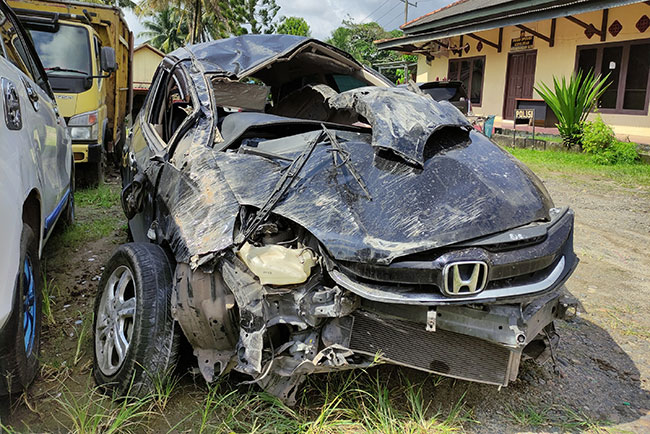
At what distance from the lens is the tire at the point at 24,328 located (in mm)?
2182

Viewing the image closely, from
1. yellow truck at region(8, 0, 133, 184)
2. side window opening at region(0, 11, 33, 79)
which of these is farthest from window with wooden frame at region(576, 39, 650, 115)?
side window opening at region(0, 11, 33, 79)

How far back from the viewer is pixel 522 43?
15.6 m

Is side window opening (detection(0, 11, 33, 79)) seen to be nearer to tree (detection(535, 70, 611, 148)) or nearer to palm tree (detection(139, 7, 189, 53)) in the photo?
tree (detection(535, 70, 611, 148))

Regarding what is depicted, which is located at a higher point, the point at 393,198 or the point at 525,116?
the point at 525,116

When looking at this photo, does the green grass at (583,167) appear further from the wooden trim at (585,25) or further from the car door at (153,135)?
the car door at (153,135)

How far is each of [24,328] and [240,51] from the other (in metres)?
2.18

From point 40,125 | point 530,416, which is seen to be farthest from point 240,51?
point 530,416

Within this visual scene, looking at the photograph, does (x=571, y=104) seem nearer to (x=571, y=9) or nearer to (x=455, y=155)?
(x=571, y=9)

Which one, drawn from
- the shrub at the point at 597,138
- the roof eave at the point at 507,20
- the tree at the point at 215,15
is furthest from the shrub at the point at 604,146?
the tree at the point at 215,15

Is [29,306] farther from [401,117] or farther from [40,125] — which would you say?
[401,117]

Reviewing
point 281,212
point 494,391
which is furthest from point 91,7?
point 494,391

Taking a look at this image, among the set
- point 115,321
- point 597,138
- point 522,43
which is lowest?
point 115,321

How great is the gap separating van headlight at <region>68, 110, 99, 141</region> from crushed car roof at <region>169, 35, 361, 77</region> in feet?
12.1

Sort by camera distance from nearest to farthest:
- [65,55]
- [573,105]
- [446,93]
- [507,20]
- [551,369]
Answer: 1. [551,369]
2. [446,93]
3. [65,55]
4. [573,105]
5. [507,20]
